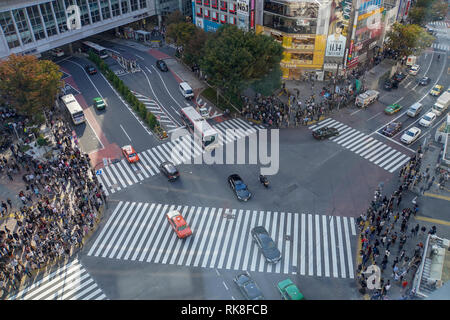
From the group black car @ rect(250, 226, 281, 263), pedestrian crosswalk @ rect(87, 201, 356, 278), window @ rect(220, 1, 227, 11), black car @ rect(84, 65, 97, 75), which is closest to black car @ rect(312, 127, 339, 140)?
pedestrian crosswalk @ rect(87, 201, 356, 278)

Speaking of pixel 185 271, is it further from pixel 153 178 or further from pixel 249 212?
pixel 153 178

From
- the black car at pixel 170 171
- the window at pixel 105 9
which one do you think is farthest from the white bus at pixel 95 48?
the black car at pixel 170 171

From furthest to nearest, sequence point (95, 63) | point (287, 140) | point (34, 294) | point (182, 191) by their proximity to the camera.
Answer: point (95, 63), point (287, 140), point (182, 191), point (34, 294)

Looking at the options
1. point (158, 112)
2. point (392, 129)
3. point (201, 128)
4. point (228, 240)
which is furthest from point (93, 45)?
point (392, 129)

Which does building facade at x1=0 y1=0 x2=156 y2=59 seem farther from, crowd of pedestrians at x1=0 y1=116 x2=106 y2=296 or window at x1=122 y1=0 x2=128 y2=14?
crowd of pedestrians at x1=0 y1=116 x2=106 y2=296

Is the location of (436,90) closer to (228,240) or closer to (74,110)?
(228,240)

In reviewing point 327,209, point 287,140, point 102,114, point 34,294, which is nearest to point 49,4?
point 102,114
